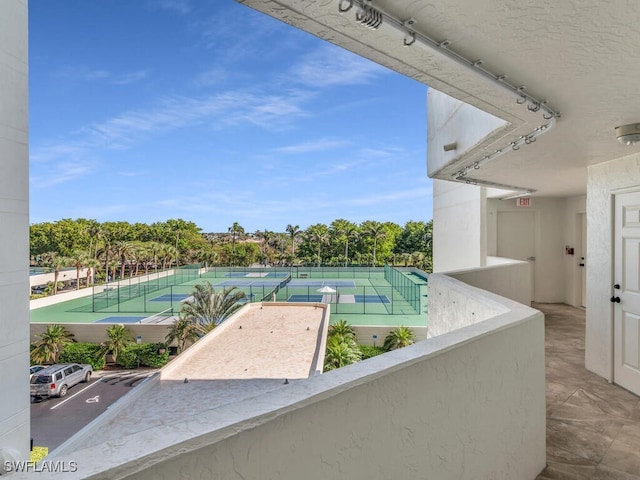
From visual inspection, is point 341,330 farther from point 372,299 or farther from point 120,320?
point 120,320

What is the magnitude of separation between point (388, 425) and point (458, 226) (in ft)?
28.4

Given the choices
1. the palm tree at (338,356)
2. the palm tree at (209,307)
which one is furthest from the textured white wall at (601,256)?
the palm tree at (209,307)

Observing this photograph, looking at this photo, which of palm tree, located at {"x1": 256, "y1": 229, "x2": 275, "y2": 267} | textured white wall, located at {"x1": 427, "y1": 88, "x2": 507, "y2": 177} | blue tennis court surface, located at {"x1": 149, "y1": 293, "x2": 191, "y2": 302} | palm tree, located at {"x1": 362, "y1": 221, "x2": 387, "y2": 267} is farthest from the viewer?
palm tree, located at {"x1": 256, "y1": 229, "x2": 275, "y2": 267}

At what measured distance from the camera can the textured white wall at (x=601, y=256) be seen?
3687 mm

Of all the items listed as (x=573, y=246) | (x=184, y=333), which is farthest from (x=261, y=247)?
(x=573, y=246)

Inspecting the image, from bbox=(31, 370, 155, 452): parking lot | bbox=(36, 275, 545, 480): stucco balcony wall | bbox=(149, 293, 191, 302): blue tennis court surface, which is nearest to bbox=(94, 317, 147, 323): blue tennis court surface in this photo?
bbox=(31, 370, 155, 452): parking lot

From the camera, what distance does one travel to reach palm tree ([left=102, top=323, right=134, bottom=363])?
18109 mm

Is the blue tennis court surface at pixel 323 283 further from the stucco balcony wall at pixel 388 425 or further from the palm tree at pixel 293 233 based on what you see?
the stucco balcony wall at pixel 388 425

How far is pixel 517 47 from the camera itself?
1641 mm

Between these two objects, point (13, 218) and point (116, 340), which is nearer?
point (13, 218)

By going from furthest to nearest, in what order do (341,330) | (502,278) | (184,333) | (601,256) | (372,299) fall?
(372,299) → (184,333) → (341,330) → (502,278) → (601,256)

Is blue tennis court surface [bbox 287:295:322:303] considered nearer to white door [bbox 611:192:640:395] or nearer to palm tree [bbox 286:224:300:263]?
white door [bbox 611:192:640:395]

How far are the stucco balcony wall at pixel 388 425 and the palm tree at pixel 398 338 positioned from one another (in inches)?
574

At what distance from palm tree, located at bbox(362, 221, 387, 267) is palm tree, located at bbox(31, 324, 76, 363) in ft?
107
